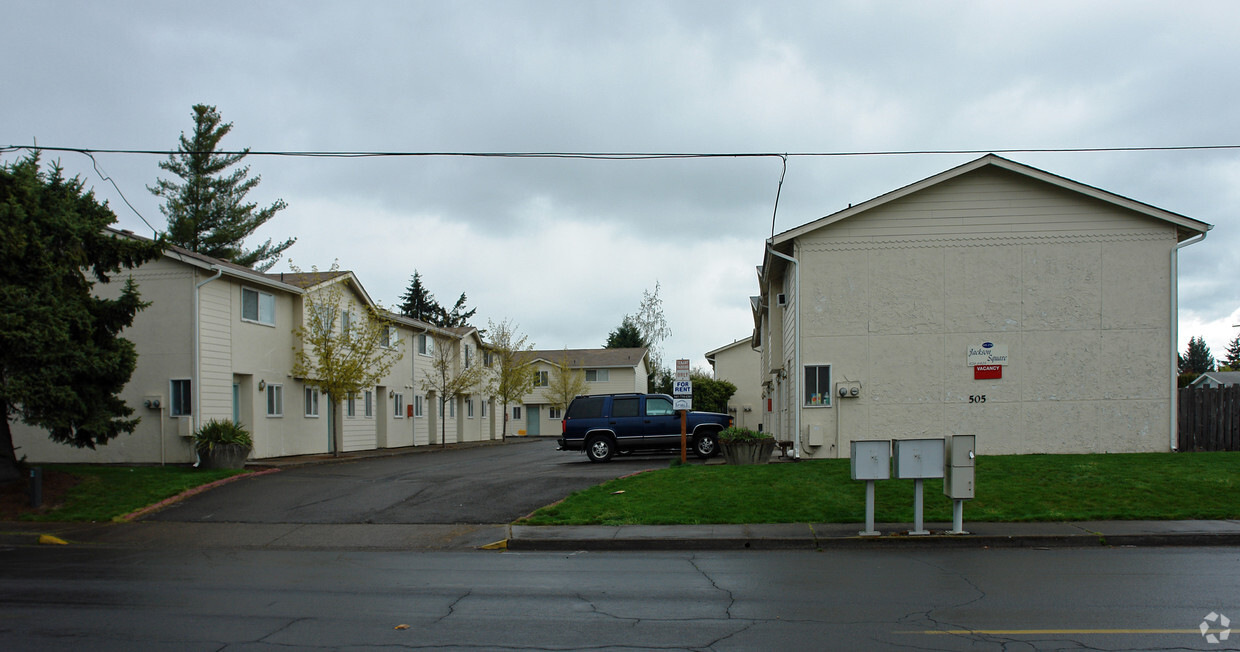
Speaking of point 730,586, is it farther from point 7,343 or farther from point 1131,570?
point 7,343

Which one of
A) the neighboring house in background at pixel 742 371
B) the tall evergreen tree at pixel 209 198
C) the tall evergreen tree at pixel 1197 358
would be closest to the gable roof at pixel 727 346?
the neighboring house in background at pixel 742 371

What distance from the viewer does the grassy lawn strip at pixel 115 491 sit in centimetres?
1584

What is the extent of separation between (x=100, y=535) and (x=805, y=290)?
14655 millimetres

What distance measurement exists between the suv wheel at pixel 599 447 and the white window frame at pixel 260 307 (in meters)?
10.4

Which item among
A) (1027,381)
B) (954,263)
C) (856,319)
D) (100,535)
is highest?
(954,263)

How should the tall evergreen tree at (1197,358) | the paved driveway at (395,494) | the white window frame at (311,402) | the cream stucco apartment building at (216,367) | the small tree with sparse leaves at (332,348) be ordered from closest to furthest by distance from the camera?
the paved driveway at (395,494)
the cream stucco apartment building at (216,367)
the small tree with sparse leaves at (332,348)
the white window frame at (311,402)
the tall evergreen tree at (1197,358)

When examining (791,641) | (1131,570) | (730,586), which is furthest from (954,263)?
(791,641)

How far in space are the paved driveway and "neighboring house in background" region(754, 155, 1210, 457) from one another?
574cm

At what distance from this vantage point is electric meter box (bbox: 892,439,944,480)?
1174cm

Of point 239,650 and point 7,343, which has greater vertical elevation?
point 7,343

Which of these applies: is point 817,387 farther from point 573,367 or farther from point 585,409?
point 573,367

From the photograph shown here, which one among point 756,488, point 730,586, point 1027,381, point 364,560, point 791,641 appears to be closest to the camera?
point 791,641

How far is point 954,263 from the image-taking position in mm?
20203

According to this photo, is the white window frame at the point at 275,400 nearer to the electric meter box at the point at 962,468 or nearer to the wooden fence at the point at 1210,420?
the electric meter box at the point at 962,468
